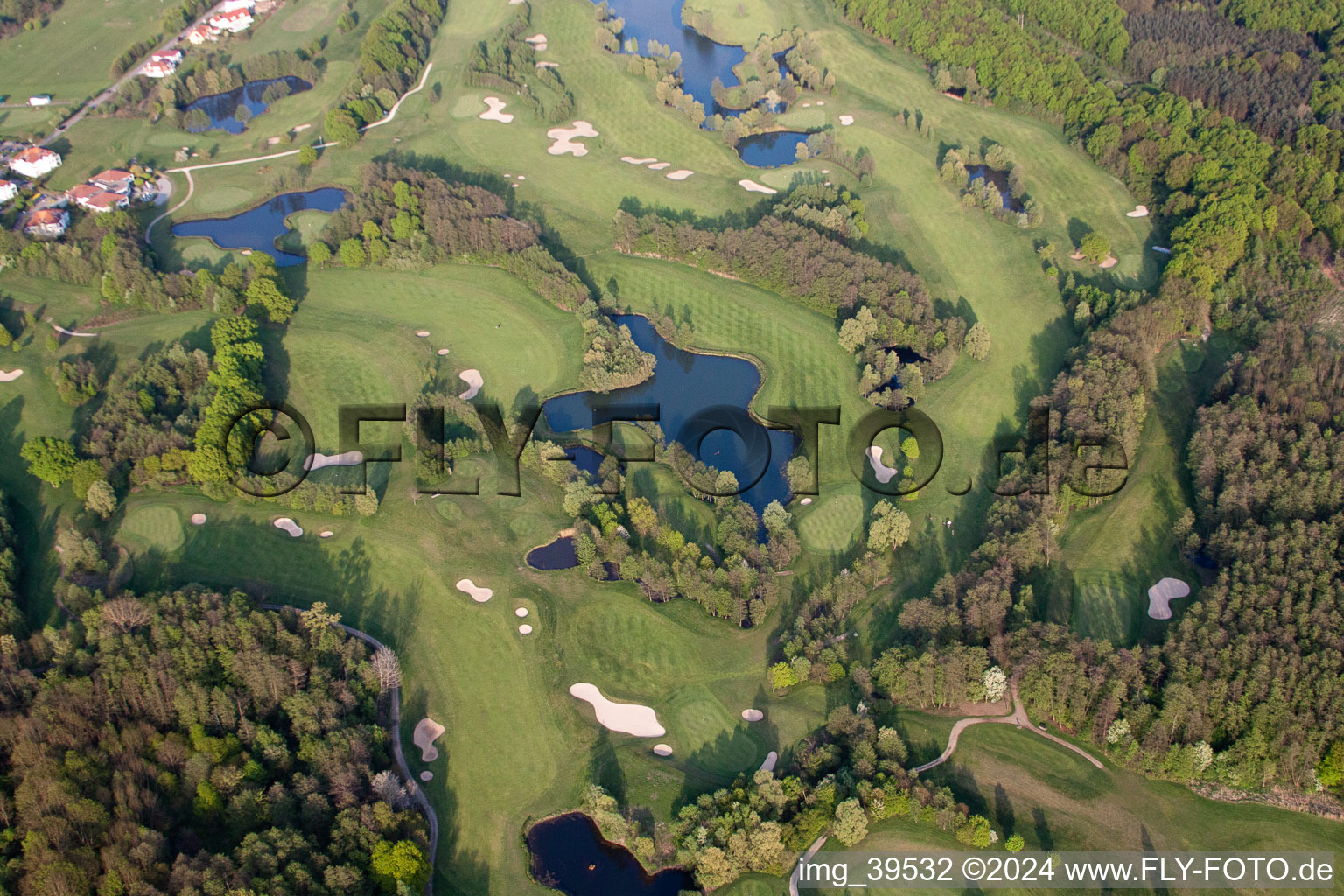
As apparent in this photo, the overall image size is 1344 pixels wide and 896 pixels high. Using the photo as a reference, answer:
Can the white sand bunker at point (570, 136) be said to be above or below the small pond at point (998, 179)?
above

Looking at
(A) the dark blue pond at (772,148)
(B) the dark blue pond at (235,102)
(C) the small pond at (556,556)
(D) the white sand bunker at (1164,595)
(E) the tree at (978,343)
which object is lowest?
(C) the small pond at (556,556)

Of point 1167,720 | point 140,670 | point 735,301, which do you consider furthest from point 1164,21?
point 140,670

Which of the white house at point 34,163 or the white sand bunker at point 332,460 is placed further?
the white house at point 34,163

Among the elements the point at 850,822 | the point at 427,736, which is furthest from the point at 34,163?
the point at 850,822

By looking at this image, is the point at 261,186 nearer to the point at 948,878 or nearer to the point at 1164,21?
the point at 948,878

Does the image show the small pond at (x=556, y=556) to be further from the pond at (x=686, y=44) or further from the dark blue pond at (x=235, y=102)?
the dark blue pond at (x=235, y=102)

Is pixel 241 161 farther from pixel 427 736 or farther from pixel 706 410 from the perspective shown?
pixel 427 736

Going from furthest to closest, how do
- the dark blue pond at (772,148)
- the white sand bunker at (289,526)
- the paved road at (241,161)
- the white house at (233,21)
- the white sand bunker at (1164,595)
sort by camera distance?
the white house at (233,21) → the dark blue pond at (772,148) → the paved road at (241,161) → the white sand bunker at (289,526) → the white sand bunker at (1164,595)

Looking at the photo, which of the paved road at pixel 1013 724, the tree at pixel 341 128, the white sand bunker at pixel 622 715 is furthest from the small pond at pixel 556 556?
the tree at pixel 341 128
